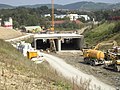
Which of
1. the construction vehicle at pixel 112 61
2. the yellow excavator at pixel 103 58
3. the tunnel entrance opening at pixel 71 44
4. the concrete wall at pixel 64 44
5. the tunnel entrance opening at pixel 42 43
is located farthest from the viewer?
the tunnel entrance opening at pixel 42 43

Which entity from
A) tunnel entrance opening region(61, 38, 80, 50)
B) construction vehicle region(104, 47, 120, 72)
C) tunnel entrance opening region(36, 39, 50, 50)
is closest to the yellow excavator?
construction vehicle region(104, 47, 120, 72)

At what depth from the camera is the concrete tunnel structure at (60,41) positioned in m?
71.2

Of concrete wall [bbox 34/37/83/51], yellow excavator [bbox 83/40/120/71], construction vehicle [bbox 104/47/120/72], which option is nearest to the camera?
construction vehicle [bbox 104/47/120/72]

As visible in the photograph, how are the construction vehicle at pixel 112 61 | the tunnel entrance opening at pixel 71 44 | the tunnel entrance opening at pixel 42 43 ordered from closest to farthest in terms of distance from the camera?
the construction vehicle at pixel 112 61
the tunnel entrance opening at pixel 71 44
the tunnel entrance opening at pixel 42 43

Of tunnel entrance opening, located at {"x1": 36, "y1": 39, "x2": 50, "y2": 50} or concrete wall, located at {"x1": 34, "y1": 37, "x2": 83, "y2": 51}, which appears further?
tunnel entrance opening, located at {"x1": 36, "y1": 39, "x2": 50, "y2": 50}

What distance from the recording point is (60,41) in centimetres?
7138

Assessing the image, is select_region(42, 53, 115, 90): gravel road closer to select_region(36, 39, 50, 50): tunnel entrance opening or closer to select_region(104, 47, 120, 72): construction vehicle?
select_region(104, 47, 120, 72): construction vehicle

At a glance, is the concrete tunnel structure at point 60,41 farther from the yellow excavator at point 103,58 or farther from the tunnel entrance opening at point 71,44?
the yellow excavator at point 103,58

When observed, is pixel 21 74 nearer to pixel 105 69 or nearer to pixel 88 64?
pixel 105 69

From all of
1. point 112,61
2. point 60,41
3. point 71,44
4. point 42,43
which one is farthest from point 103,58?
point 71,44

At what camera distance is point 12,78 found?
426 inches

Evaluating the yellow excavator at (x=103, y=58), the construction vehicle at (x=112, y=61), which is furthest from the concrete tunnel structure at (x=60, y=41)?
the construction vehicle at (x=112, y=61)

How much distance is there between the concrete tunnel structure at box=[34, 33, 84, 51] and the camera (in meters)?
71.2

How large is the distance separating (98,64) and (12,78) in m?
32.1
